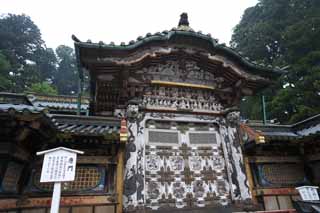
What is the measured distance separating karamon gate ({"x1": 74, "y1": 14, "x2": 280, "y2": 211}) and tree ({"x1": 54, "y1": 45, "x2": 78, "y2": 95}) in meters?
35.7

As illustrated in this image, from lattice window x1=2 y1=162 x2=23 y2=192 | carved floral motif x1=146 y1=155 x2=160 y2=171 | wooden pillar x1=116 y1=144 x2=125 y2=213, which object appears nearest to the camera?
lattice window x1=2 y1=162 x2=23 y2=192

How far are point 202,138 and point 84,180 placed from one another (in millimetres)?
3938

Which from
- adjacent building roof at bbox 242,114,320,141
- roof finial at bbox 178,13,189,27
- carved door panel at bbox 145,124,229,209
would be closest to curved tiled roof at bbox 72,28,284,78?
roof finial at bbox 178,13,189,27

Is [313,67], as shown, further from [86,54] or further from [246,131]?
[86,54]

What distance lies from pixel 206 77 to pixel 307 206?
4927 millimetres

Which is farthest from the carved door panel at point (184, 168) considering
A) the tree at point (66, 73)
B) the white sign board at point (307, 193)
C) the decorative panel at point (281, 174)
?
the tree at point (66, 73)

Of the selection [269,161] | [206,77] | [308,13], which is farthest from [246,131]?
[308,13]

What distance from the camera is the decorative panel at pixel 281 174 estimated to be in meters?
6.78

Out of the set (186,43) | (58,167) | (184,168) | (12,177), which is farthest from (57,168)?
(186,43)

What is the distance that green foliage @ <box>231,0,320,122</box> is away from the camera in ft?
45.2

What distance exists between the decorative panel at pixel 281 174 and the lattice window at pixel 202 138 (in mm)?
1789

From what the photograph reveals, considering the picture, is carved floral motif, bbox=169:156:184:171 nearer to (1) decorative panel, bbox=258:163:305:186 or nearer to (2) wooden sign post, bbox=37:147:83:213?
(1) decorative panel, bbox=258:163:305:186

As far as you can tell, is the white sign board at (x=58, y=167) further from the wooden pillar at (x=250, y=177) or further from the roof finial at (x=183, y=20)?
the roof finial at (x=183, y=20)

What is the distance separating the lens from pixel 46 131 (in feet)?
15.2
